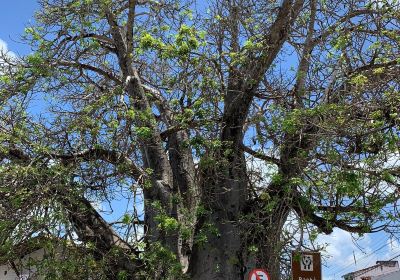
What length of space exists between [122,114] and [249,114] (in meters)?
2.87

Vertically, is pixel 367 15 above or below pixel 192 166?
above

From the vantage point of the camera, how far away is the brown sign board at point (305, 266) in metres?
9.17

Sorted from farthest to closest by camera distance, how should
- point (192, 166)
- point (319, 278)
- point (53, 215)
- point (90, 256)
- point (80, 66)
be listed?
point (80, 66) → point (192, 166) → point (90, 256) → point (53, 215) → point (319, 278)

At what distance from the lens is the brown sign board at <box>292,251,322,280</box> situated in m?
9.17

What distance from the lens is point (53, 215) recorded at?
991 cm

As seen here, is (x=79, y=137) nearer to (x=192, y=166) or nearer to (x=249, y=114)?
(x=192, y=166)

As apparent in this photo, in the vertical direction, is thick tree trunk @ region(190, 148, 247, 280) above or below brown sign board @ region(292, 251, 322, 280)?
above

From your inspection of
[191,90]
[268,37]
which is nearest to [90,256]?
[191,90]

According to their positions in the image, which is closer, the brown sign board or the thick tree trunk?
the brown sign board

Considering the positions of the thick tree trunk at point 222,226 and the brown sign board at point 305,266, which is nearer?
Answer: the brown sign board at point 305,266

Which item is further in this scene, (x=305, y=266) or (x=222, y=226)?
(x=222, y=226)

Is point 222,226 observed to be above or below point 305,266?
above

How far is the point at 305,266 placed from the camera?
9250 mm

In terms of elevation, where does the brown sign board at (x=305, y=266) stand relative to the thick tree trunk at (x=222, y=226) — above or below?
below
